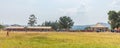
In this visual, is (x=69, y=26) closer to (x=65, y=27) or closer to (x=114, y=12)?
(x=65, y=27)

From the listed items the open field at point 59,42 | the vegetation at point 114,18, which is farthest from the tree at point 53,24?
the open field at point 59,42

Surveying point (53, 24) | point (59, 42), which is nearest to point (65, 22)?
point (53, 24)

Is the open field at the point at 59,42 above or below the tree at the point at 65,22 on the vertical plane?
below

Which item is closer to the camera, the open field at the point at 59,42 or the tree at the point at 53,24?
the open field at the point at 59,42

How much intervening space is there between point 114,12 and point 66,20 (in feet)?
108

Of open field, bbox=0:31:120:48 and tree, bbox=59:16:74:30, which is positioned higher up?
tree, bbox=59:16:74:30

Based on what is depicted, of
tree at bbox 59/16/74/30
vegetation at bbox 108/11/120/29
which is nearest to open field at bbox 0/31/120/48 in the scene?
vegetation at bbox 108/11/120/29

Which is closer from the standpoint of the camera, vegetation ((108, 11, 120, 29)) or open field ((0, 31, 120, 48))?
open field ((0, 31, 120, 48))

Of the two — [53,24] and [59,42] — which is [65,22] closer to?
[53,24]

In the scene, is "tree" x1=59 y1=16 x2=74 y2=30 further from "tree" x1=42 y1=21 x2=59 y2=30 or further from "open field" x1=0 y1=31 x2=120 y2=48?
"open field" x1=0 y1=31 x2=120 y2=48

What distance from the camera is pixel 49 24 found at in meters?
165

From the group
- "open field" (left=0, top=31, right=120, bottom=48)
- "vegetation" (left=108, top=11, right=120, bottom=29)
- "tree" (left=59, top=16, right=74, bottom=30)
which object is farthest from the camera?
"tree" (left=59, top=16, right=74, bottom=30)

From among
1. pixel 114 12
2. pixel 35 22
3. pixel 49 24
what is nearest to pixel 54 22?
pixel 49 24

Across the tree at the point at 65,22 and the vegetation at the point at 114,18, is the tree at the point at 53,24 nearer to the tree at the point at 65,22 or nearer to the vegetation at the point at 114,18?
the tree at the point at 65,22
